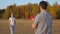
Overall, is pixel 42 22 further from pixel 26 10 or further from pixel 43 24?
pixel 26 10

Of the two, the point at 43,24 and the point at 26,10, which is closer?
the point at 43,24

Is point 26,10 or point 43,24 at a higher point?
point 43,24

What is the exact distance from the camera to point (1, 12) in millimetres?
113250

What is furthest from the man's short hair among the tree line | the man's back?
the tree line

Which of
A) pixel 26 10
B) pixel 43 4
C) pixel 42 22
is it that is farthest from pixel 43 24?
pixel 26 10

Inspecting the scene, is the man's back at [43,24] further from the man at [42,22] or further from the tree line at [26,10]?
the tree line at [26,10]

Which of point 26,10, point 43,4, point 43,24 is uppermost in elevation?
point 43,4

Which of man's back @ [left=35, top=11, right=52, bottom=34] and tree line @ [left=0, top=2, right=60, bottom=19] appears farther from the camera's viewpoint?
tree line @ [left=0, top=2, right=60, bottom=19]

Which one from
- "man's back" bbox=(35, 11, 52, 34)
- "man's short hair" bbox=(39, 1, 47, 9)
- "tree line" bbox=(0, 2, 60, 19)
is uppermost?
"man's short hair" bbox=(39, 1, 47, 9)

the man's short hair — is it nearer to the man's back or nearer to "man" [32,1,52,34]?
"man" [32,1,52,34]

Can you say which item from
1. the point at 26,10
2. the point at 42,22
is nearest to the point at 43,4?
the point at 42,22

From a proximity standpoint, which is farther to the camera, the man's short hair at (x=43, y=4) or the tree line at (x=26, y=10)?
the tree line at (x=26, y=10)

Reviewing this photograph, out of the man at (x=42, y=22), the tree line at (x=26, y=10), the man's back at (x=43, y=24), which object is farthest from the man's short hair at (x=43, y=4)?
the tree line at (x=26, y=10)

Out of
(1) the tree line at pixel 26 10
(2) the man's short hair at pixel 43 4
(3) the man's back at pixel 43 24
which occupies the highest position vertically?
(2) the man's short hair at pixel 43 4
